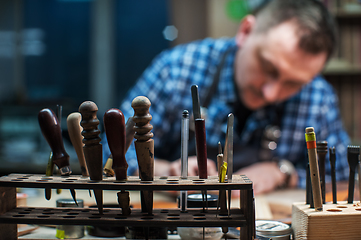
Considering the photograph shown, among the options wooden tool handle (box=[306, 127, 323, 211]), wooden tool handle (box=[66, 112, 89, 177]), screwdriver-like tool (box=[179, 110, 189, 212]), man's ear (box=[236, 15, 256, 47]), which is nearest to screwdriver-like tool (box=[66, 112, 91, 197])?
wooden tool handle (box=[66, 112, 89, 177])

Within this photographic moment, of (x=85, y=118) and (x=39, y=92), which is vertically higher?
(x=39, y=92)

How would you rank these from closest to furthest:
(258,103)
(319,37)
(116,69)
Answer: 1. (319,37)
2. (258,103)
3. (116,69)

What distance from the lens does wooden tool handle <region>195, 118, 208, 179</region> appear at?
1.47 feet

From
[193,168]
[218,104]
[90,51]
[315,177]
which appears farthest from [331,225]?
[90,51]

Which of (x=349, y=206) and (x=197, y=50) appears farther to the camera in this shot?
(x=197, y=50)

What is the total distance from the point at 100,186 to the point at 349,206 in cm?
34

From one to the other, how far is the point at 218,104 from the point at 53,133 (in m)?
1.31

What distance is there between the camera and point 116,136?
430 millimetres

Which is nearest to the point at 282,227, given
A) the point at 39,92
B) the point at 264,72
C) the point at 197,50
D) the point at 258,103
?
the point at 264,72

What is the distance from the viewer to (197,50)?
184cm

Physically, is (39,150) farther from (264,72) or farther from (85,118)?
(85,118)

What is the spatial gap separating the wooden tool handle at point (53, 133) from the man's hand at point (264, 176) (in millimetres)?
753

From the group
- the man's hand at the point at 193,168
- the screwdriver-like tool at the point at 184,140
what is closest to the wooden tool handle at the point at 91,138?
the screwdriver-like tool at the point at 184,140

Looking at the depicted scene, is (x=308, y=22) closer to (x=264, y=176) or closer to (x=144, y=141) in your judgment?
(x=264, y=176)
